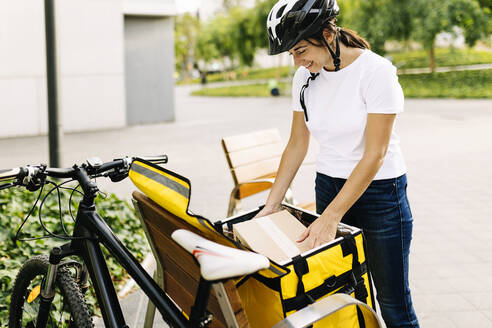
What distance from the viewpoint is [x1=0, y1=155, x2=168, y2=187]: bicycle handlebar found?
191 cm

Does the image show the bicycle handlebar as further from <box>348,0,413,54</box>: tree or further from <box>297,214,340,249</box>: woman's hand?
<box>348,0,413,54</box>: tree

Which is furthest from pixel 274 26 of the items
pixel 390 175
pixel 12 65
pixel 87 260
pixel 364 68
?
pixel 12 65

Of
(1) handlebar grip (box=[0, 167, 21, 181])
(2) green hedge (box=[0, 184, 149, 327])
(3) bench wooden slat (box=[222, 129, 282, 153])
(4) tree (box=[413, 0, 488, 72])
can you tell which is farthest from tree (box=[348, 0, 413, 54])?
(1) handlebar grip (box=[0, 167, 21, 181])

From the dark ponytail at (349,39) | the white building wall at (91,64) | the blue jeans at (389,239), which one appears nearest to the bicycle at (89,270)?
the blue jeans at (389,239)

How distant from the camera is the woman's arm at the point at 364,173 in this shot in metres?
1.97

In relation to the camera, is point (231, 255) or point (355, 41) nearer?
point (231, 255)

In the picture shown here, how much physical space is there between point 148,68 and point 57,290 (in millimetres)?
11814

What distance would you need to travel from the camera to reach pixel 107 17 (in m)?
12.4

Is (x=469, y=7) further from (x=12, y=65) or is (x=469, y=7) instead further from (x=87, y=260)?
(x=87, y=260)

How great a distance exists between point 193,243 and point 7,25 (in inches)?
449

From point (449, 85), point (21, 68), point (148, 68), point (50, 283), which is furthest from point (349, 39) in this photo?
point (449, 85)

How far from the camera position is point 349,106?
2.11m

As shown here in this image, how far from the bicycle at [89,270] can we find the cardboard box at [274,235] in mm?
296

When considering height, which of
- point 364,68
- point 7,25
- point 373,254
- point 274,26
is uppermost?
point 7,25
